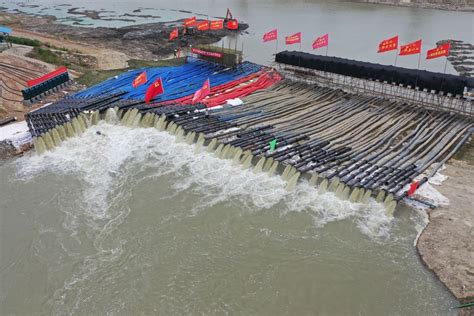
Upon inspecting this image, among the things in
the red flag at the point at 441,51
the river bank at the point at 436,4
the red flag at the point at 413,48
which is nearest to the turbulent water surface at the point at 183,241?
the red flag at the point at 441,51

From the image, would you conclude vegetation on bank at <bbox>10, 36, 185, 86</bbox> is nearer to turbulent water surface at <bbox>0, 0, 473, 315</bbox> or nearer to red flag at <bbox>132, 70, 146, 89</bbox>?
red flag at <bbox>132, 70, 146, 89</bbox>

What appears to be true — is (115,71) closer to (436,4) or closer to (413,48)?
(413,48)

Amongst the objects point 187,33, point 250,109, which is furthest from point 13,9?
point 250,109

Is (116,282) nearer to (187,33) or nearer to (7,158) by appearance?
(7,158)

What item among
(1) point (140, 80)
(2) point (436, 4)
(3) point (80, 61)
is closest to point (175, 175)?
(1) point (140, 80)

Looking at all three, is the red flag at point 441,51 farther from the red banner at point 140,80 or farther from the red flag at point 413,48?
the red banner at point 140,80

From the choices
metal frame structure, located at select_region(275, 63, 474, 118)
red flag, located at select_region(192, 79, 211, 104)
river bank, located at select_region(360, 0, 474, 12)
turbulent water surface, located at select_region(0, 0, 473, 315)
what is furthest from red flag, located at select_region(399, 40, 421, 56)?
river bank, located at select_region(360, 0, 474, 12)
